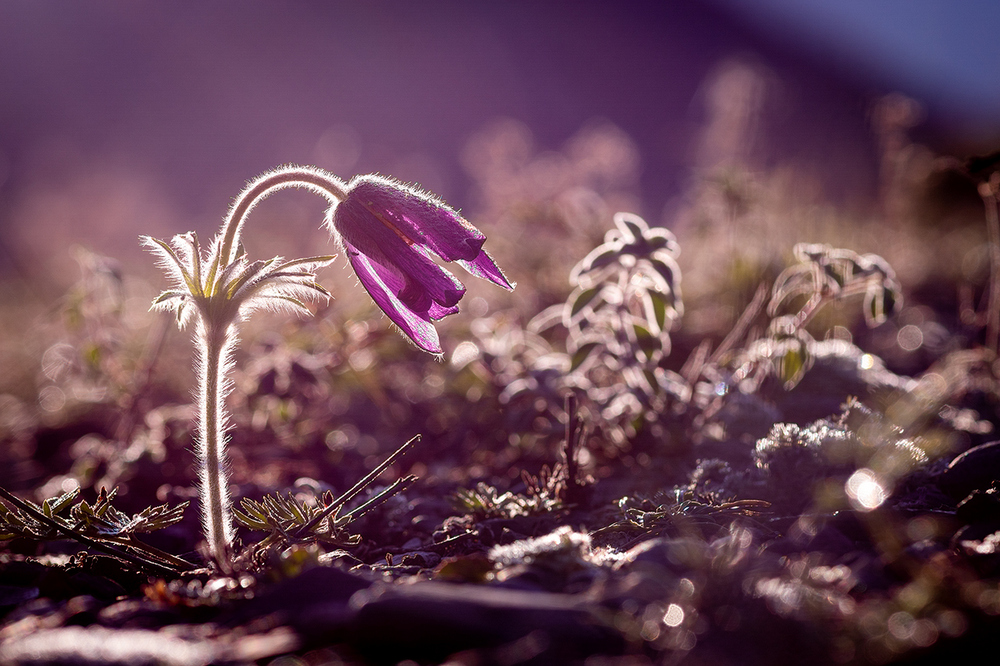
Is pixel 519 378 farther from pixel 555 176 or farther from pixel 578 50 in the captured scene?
pixel 578 50

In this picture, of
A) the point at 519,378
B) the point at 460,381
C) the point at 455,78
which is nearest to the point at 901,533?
the point at 519,378

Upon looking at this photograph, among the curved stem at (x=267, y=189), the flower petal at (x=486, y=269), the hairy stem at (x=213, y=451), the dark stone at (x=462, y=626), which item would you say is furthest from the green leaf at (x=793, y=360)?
the hairy stem at (x=213, y=451)

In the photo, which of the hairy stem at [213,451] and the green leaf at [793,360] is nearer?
the hairy stem at [213,451]

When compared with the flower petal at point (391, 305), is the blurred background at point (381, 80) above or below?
above

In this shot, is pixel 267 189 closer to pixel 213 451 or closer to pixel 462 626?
pixel 213 451

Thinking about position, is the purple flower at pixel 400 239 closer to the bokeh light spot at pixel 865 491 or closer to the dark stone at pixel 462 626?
the dark stone at pixel 462 626

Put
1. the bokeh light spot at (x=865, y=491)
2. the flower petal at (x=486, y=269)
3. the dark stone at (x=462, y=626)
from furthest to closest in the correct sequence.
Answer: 1. the flower petal at (x=486, y=269)
2. the bokeh light spot at (x=865, y=491)
3. the dark stone at (x=462, y=626)

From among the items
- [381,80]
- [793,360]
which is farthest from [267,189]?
[381,80]

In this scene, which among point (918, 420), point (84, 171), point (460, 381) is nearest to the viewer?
point (918, 420)

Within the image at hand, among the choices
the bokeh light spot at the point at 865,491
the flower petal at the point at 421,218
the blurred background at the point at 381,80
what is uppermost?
the blurred background at the point at 381,80
